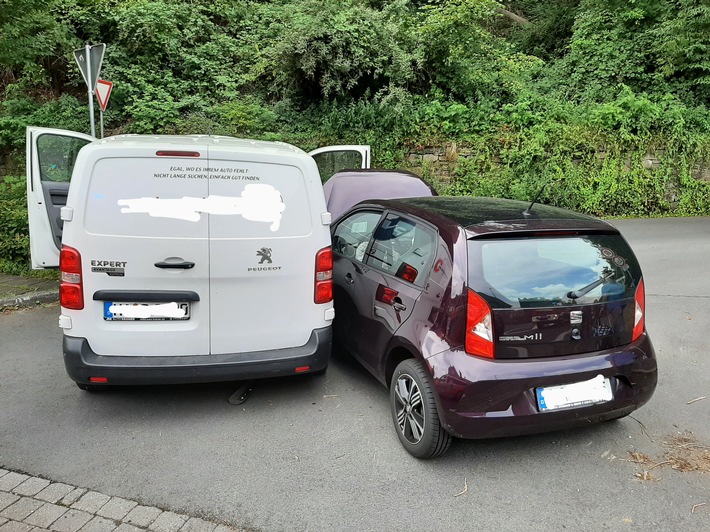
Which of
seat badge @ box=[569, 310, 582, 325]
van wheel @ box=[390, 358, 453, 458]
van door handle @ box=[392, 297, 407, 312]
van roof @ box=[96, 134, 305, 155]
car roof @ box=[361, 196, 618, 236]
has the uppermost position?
van roof @ box=[96, 134, 305, 155]

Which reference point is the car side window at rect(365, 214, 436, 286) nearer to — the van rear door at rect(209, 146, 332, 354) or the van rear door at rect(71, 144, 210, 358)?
the van rear door at rect(209, 146, 332, 354)

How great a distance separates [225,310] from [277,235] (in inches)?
24.2

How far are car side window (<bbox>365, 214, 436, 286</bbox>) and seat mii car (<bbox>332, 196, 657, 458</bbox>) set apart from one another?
0.05 feet

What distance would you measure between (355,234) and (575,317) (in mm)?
2110

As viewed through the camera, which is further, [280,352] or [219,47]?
[219,47]

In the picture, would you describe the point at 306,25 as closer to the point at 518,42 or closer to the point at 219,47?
the point at 219,47

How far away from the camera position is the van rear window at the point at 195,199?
10.4ft

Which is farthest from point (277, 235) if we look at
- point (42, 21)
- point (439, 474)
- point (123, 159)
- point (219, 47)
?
point (219, 47)

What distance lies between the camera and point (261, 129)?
11.5 meters

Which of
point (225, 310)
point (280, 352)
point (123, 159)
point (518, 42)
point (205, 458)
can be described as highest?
point (518, 42)

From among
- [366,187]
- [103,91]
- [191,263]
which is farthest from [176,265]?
[103,91]

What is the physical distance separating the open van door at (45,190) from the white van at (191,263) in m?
2.64

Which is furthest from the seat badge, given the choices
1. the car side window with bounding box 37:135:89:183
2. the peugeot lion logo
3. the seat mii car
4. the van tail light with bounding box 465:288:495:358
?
the car side window with bounding box 37:135:89:183

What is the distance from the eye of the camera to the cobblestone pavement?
250 centimetres
